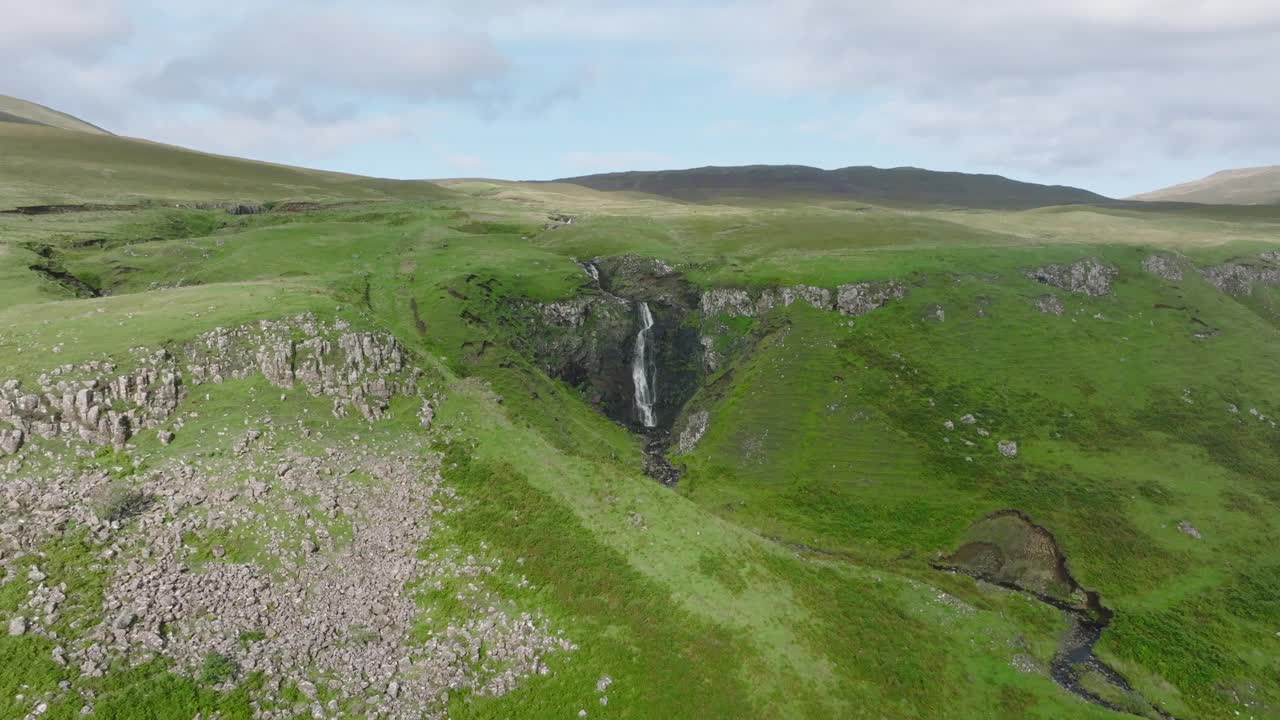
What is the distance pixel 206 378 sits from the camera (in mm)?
43656

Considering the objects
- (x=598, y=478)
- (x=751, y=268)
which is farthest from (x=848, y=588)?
(x=751, y=268)

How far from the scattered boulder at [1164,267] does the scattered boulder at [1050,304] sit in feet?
65.5

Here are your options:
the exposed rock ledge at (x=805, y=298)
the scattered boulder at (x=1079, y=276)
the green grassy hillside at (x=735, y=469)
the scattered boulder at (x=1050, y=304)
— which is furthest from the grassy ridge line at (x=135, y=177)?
the scattered boulder at (x=1079, y=276)

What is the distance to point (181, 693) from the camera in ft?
85.1

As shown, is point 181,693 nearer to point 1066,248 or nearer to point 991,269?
point 991,269

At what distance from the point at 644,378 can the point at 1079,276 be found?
60.2m

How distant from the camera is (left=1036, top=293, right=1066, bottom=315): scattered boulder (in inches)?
3061

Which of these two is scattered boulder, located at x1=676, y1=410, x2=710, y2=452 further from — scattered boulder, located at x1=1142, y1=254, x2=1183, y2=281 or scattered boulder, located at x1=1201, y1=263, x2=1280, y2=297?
scattered boulder, located at x1=1201, y1=263, x2=1280, y2=297

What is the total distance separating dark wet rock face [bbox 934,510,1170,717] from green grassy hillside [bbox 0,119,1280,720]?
0.79 m

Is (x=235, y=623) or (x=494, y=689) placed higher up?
(x=235, y=623)

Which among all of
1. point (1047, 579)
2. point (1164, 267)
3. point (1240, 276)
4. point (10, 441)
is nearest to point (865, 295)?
point (1047, 579)

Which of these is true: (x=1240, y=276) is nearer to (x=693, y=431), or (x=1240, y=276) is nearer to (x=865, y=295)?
(x=865, y=295)

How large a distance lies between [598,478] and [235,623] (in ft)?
79.0

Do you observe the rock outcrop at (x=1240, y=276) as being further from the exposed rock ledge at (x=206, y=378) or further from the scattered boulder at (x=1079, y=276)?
the exposed rock ledge at (x=206, y=378)
